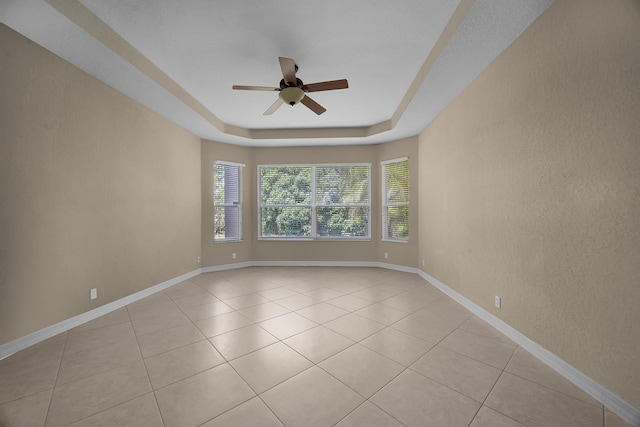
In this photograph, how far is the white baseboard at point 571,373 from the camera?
56.7 inches

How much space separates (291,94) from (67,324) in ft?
10.7

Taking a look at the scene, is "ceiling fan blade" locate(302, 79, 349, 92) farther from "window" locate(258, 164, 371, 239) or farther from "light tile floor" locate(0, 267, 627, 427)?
"window" locate(258, 164, 371, 239)

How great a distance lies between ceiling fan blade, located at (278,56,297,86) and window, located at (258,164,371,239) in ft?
9.88

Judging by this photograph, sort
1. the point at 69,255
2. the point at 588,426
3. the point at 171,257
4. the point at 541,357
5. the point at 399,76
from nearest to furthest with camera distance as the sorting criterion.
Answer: the point at 588,426 → the point at 541,357 → the point at 69,255 → the point at 399,76 → the point at 171,257

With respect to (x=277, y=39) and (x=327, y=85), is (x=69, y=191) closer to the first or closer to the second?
(x=277, y=39)

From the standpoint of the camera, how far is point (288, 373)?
1858mm

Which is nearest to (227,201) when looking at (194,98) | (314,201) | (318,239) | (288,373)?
(314,201)

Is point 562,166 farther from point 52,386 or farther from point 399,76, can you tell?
point 52,386

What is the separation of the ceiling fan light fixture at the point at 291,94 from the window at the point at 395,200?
9.83 ft

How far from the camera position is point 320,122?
4.73 meters

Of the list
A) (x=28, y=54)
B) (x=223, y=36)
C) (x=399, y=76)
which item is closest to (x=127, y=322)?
(x=28, y=54)

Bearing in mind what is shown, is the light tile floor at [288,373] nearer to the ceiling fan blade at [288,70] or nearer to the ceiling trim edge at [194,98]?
the ceiling fan blade at [288,70]

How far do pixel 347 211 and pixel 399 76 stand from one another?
304 cm

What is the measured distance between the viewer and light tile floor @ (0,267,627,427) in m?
1.47
